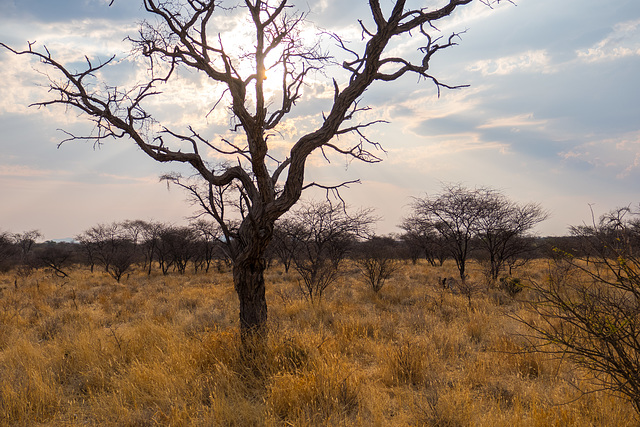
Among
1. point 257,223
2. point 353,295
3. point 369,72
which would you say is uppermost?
point 369,72

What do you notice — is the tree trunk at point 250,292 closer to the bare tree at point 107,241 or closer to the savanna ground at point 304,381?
the savanna ground at point 304,381

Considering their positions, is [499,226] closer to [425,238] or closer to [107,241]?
[425,238]

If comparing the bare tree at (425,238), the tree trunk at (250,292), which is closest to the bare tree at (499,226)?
the bare tree at (425,238)

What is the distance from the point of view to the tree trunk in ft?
17.2

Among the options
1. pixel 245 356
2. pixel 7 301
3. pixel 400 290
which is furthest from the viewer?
pixel 400 290

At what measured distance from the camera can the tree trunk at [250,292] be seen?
17.2 feet

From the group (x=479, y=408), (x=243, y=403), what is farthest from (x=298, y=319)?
(x=479, y=408)

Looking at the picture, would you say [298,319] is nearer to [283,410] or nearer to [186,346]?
[186,346]

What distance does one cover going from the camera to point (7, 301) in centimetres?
1204

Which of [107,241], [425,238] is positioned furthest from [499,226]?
[107,241]

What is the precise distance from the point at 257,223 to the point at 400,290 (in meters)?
9.76

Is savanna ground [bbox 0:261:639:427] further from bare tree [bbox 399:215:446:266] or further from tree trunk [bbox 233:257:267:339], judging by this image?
bare tree [bbox 399:215:446:266]

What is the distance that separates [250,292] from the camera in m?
5.27

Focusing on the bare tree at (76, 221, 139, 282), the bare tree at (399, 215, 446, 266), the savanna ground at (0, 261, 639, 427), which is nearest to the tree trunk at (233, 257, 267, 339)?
the savanna ground at (0, 261, 639, 427)
